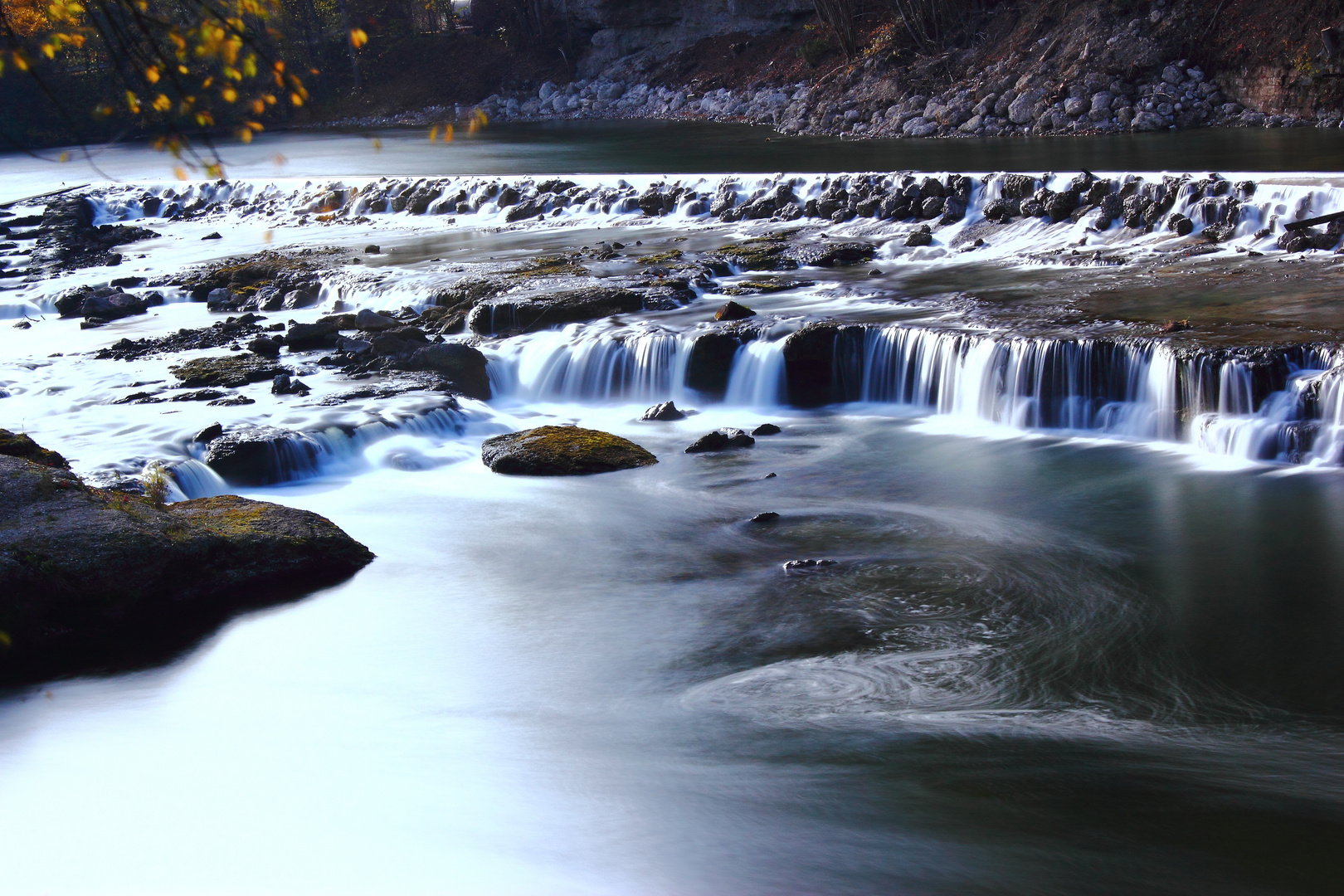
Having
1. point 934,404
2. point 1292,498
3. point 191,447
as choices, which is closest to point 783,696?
point 1292,498

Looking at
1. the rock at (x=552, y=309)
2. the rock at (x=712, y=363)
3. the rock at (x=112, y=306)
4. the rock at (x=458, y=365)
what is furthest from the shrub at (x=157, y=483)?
the rock at (x=112, y=306)

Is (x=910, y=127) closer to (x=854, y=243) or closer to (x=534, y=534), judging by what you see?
(x=854, y=243)

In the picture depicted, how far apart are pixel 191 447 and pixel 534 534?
4.47 m

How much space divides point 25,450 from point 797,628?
6.96 m

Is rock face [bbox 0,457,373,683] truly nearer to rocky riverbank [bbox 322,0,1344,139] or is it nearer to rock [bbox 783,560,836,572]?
rock [bbox 783,560,836,572]

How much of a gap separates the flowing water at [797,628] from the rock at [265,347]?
0.93 m

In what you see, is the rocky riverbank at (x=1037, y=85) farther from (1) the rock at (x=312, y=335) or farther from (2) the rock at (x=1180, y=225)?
(2) the rock at (x=1180, y=225)

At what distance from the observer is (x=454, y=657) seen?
768 cm

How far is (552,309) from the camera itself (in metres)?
16.5

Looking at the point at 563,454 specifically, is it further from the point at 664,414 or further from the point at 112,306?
the point at 112,306

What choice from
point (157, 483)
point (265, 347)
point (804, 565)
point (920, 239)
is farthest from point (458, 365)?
point (920, 239)

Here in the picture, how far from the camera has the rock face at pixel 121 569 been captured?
7453 mm

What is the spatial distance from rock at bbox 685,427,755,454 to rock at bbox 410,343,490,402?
383cm

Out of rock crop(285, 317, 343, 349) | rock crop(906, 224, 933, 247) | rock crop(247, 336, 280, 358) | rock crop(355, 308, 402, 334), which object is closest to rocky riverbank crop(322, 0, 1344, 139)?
rock crop(355, 308, 402, 334)
